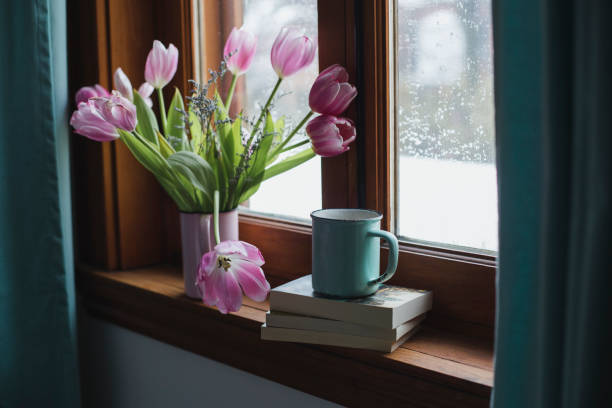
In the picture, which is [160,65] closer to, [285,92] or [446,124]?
[285,92]

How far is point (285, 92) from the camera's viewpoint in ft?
3.97

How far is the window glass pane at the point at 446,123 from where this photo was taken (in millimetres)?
944

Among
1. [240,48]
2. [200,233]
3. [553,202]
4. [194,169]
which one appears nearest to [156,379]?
[200,233]

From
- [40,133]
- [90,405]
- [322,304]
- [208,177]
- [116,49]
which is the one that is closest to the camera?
[322,304]

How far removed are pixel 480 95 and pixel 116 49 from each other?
82cm

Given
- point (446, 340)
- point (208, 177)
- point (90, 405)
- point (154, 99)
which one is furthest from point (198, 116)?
point (90, 405)

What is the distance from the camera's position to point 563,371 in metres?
0.58

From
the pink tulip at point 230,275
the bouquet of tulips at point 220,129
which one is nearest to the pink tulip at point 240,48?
the bouquet of tulips at point 220,129

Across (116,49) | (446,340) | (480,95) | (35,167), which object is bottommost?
(446,340)

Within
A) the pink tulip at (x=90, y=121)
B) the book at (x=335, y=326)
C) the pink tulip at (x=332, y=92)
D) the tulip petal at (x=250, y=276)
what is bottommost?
the book at (x=335, y=326)

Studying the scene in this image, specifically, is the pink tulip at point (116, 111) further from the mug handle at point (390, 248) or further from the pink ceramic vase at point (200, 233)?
the mug handle at point (390, 248)

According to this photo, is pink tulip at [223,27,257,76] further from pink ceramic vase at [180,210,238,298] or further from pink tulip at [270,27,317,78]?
pink ceramic vase at [180,210,238,298]

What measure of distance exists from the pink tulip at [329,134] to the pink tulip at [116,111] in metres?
0.30

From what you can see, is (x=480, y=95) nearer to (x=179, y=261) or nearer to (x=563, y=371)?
(x=563, y=371)
